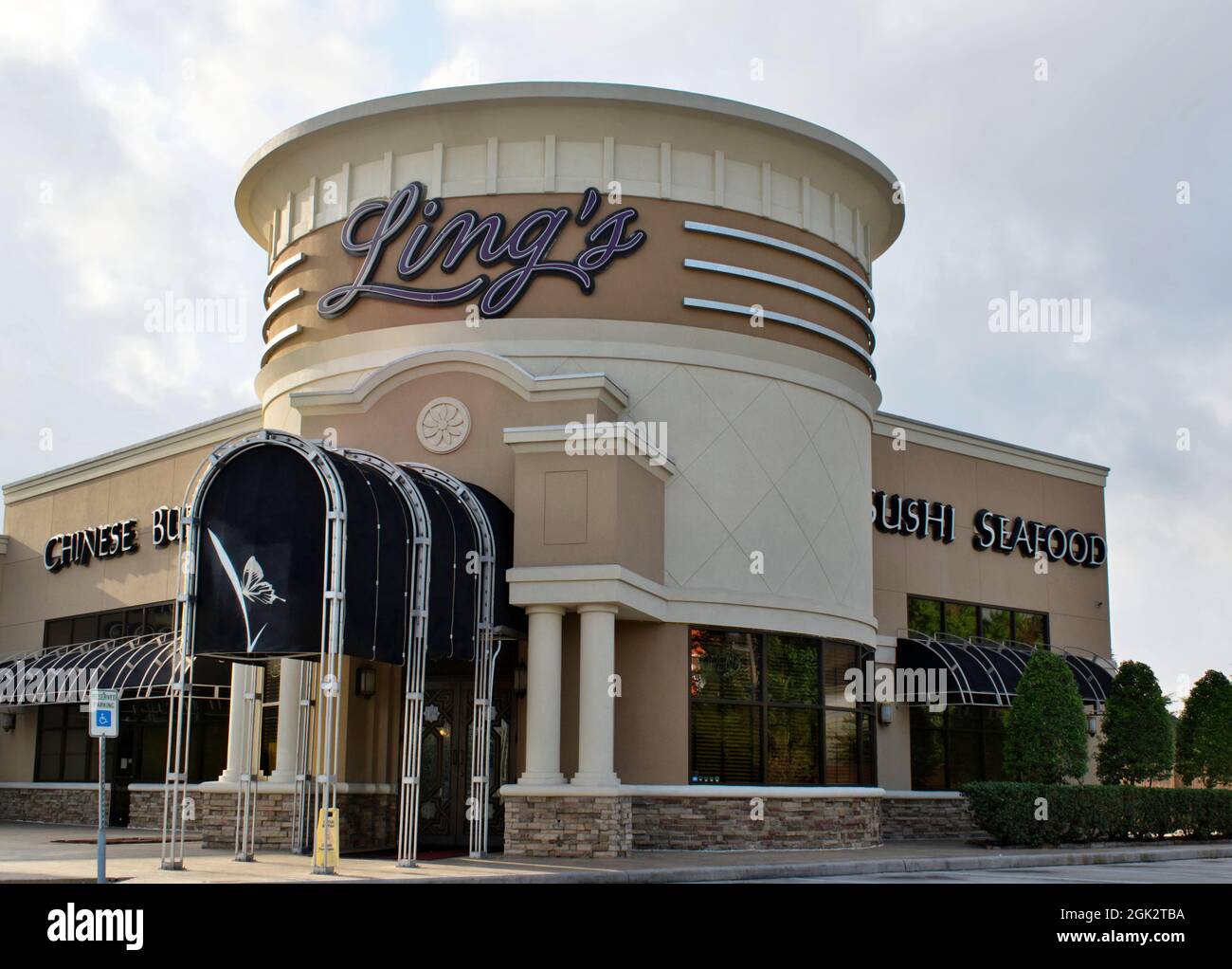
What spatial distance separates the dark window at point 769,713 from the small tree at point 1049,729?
3043 millimetres

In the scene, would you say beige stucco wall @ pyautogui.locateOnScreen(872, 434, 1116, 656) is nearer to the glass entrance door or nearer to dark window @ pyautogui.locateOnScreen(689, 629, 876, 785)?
dark window @ pyautogui.locateOnScreen(689, 629, 876, 785)

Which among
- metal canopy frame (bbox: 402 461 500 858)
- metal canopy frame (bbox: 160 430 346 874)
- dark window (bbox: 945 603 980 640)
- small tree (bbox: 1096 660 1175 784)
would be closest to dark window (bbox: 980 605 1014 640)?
dark window (bbox: 945 603 980 640)

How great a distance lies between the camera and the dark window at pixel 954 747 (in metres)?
29.2

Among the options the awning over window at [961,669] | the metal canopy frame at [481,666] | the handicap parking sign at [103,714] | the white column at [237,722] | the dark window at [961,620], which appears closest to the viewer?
the handicap parking sign at [103,714]

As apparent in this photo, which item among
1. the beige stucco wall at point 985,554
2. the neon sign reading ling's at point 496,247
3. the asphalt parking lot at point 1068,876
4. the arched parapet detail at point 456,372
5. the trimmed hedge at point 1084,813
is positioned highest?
the neon sign reading ling's at point 496,247

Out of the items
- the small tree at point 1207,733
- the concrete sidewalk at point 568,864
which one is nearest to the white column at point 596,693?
the concrete sidewalk at point 568,864

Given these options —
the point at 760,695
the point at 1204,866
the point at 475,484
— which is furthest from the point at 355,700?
the point at 1204,866

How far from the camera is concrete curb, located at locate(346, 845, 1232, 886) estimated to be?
17859 mm

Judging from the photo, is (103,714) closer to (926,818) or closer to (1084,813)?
(1084,813)

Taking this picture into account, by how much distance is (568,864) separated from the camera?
19281 mm

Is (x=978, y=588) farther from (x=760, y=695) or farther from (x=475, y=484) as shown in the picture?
(x=475, y=484)

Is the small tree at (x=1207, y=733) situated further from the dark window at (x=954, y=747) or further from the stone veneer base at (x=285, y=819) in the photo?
the stone veneer base at (x=285, y=819)

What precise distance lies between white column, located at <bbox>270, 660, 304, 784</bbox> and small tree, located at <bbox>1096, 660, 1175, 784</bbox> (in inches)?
606
